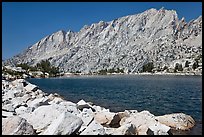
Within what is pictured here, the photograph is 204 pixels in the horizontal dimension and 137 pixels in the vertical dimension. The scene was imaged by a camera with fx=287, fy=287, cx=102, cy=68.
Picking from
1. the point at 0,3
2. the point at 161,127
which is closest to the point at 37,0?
the point at 0,3

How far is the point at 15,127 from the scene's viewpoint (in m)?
10.6

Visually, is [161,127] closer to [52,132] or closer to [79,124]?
[79,124]

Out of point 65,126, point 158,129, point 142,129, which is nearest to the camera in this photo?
point 65,126

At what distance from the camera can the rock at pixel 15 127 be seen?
10416mm

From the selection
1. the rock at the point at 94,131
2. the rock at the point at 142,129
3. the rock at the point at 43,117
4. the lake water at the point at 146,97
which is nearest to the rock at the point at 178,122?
the lake water at the point at 146,97

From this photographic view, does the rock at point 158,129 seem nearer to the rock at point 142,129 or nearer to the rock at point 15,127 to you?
the rock at point 142,129

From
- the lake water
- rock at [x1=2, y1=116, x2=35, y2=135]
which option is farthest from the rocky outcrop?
the lake water

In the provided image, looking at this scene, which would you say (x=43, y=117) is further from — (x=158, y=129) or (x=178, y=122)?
(x=178, y=122)

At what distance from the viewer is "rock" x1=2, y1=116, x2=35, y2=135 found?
10.4 metres

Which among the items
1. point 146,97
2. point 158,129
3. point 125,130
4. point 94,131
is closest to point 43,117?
point 94,131

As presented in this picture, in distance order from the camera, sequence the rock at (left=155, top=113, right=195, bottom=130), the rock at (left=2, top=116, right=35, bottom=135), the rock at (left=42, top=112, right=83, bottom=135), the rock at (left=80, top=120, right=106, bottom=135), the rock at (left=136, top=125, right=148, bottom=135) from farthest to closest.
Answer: the rock at (left=155, top=113, right=195, bottom=130)
the rock at (left=136, top=125, right=148, bottom=135)
the rock at (left=80, top=120, right=106, bottom=135)
the rock at (left=42, top=112, right=83, bottom=135)
the rock at (left=2, top=116, right=35, bottom=135)

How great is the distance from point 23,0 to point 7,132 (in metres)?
5.29

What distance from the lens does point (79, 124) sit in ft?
37.0

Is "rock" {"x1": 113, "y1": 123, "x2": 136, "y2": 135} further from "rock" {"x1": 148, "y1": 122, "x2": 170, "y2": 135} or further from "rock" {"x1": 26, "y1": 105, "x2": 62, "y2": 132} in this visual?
"rock" {"x1": 26, "y1": 105, "x2": 62, "y2": 132}
